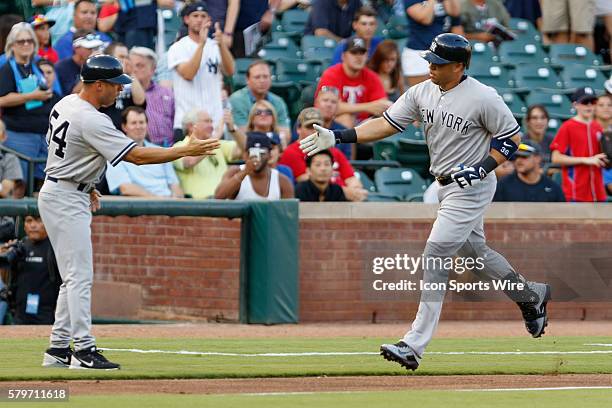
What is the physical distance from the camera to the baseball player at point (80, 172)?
8086mm

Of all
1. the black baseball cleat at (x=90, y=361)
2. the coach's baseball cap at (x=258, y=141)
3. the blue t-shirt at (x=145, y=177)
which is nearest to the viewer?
the black baseball cleat at (x=90, y=361)

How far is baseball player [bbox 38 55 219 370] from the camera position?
26.5 feet

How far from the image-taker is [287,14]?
1798 cm

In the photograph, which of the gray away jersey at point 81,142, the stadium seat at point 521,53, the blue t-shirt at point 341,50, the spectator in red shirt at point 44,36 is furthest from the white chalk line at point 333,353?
the stadium seat at point 521,53

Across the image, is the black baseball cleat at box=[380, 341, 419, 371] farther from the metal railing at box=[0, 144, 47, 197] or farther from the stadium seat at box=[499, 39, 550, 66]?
the stadium seat at box=[499, 39, 550, 66]

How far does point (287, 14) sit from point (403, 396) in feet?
37.6

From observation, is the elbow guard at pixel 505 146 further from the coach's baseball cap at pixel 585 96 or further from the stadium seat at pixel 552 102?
the stadium seat at pixel 552 102

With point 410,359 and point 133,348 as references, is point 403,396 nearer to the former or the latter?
point 410,359

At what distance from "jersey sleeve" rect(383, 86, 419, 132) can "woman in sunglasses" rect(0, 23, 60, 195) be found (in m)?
5.72

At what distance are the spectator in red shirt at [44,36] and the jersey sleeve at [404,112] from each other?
6815 millimetres

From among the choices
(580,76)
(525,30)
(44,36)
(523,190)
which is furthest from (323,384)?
(525,30)

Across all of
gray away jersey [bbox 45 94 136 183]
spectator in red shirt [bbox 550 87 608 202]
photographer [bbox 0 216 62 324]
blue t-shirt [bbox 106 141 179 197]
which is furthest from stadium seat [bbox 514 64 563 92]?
gray away jersey [bbox 45 94 136 183]

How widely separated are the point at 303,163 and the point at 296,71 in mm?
3024

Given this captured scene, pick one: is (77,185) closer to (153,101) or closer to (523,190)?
(153,101)
